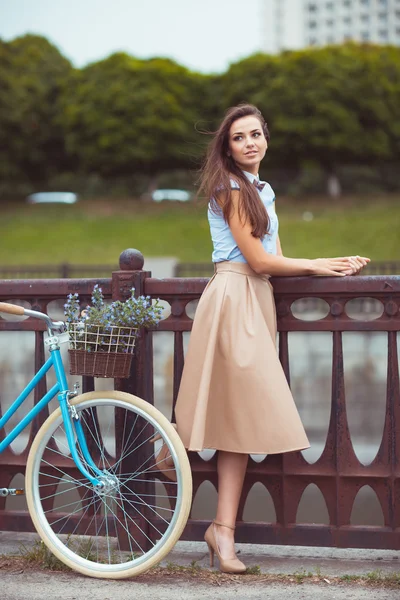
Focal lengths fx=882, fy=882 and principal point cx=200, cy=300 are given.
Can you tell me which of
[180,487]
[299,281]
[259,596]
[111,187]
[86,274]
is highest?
[111,187]

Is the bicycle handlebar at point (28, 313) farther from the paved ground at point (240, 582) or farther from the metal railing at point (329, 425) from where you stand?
the paved ground at point (240, 582)

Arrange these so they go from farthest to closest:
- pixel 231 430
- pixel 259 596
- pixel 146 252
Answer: pixel 146 252
pixel 231 430
pixel 259 596

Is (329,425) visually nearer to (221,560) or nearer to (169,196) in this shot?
(221,560)

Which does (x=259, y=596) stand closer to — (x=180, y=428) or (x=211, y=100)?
(x=180, y=428)

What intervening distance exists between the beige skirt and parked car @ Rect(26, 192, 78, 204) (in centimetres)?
4243

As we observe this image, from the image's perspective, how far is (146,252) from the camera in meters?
34.7

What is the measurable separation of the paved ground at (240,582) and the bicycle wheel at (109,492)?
0.11m

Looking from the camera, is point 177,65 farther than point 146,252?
Yes

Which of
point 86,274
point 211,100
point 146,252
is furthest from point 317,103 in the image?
point 86,274

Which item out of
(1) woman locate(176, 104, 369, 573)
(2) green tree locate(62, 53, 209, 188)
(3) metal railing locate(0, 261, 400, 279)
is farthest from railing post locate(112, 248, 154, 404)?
(2) green tree locate(62, 53, 209, 188)

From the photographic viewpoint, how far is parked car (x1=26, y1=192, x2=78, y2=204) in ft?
152

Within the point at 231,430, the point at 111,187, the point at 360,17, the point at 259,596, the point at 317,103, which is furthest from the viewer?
the point at 360,17

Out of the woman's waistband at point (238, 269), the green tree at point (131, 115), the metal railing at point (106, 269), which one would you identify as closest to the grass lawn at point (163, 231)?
the green tree at point (131, 115)

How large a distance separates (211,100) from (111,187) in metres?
7.40
